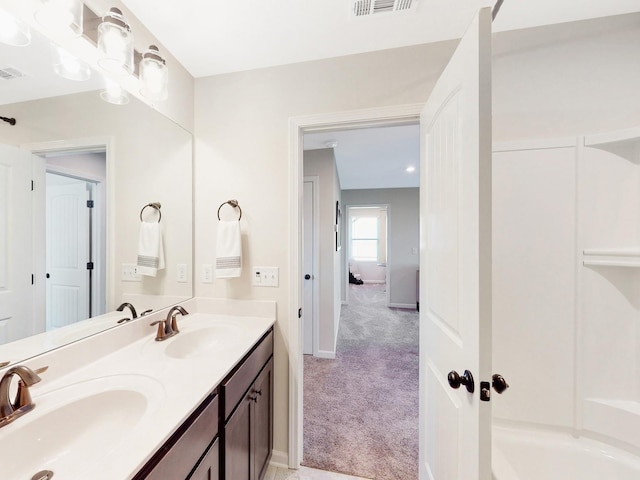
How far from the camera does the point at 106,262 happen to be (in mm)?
1129

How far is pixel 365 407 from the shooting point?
200 cm

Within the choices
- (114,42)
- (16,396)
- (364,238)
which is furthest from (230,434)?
(364,238)

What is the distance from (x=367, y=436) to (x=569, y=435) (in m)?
1.11

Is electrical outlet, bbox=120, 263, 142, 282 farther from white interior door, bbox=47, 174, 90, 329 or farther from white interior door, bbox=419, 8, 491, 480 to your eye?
white interior door, bbox=419, 8, 491, 480

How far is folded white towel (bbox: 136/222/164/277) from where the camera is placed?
1294mm

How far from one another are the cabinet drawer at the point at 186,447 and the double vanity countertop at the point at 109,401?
0.05m

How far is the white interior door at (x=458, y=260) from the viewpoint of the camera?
2.32 feet

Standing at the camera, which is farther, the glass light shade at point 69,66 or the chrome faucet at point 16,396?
the glass light shade at point 69,66

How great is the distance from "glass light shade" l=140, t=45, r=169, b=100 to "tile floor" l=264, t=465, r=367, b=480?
7.21 ft

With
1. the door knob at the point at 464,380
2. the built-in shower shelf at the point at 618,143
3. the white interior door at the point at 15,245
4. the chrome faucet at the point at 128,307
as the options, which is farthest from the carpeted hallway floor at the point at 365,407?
the built-in shower shelf at the point at 618,143

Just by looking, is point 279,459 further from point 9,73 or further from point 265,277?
point 9,73

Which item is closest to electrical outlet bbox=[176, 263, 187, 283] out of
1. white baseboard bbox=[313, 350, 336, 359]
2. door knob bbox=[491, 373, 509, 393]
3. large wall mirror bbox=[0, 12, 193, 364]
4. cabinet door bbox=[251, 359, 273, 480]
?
large wall mirror bbox=[0, 12, 193, 364]

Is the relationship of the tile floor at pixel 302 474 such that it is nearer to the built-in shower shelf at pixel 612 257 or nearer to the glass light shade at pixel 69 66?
the built-in shower shelf at pixel 612 257

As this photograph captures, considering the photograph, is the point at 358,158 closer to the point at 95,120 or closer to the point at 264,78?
the point at 264,78
